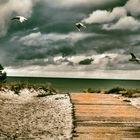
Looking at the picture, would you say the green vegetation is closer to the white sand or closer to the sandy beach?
the sandy beach

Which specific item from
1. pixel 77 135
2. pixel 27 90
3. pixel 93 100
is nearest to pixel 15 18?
pixel 77 135

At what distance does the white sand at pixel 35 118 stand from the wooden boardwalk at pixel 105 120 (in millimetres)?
431

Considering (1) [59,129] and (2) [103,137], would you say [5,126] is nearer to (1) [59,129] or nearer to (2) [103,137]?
(1) [59,129]

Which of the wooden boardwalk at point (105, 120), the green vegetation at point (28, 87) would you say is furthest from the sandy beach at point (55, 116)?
the green vegetation at point (28, 87)

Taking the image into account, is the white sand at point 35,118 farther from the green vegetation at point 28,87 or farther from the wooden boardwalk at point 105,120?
the green vegetation at point 28,87

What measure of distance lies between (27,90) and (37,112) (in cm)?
923

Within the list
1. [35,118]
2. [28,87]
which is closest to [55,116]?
[35,118]

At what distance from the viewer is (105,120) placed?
1717cm

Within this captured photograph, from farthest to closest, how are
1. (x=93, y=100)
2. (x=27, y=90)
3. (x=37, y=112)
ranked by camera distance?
(x=27, y=90)
(x=93, y=100)
(x=37, y=112)

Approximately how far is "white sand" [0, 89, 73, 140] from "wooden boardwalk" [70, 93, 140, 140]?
0.43m

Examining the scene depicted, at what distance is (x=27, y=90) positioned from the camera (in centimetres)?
2864

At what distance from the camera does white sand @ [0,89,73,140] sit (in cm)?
1434

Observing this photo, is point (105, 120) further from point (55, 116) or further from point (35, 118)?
point (35, 118)

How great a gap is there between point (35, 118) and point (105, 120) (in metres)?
2.74
